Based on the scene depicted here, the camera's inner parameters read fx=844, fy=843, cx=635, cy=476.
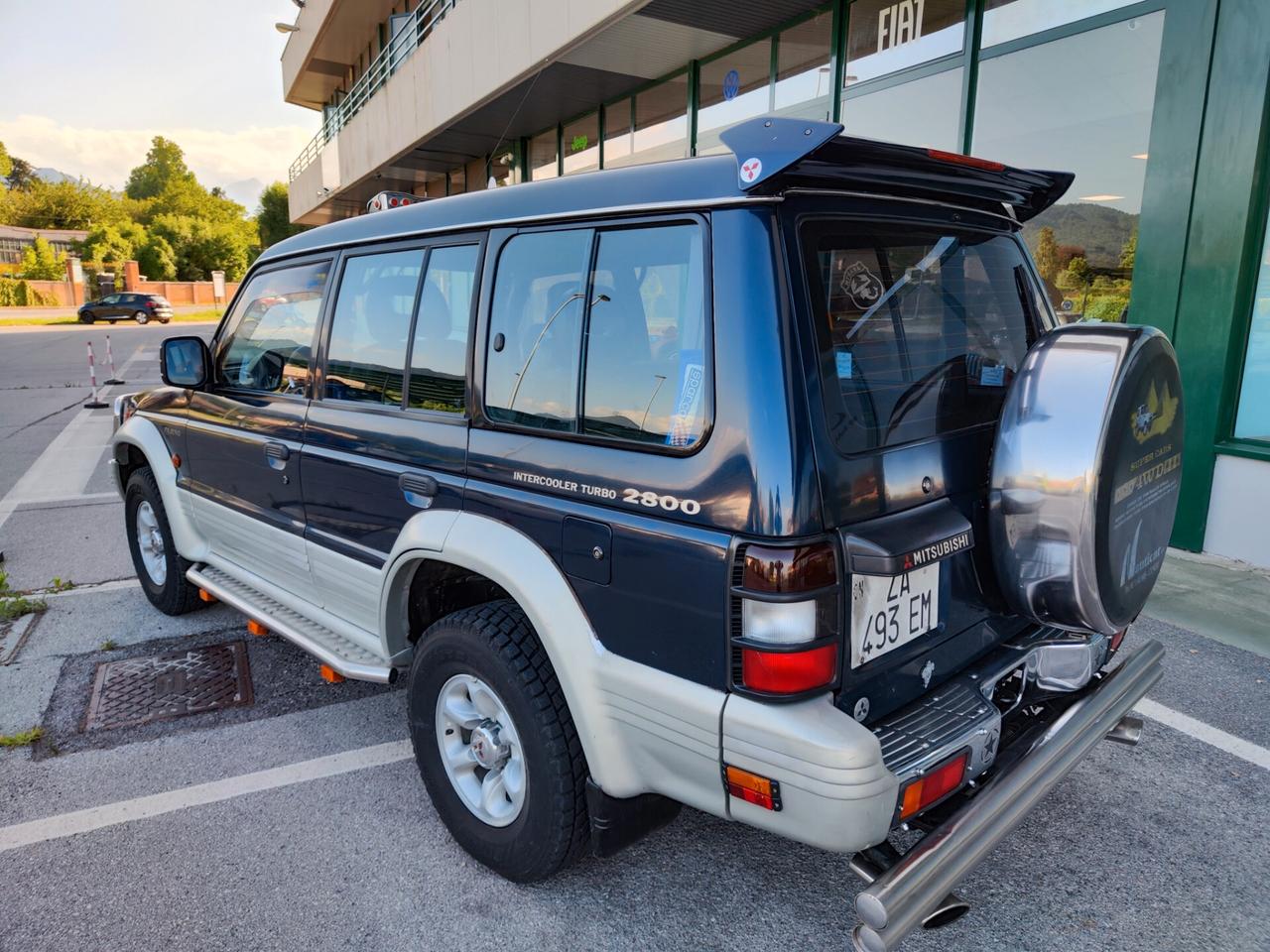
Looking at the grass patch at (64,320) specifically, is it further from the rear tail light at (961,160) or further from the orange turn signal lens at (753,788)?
the orange turn signal lens at (753,788)

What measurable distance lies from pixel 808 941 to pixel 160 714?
2819 mm

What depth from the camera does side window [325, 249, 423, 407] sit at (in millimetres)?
2926

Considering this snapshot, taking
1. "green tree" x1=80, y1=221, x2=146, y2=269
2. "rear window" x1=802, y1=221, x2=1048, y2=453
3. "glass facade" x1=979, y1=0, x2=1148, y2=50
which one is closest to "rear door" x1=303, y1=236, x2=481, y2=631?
"rear window" x1=802, y1=221, x2=1048, y2=453

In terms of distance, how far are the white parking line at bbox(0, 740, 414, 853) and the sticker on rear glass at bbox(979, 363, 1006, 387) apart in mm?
2473

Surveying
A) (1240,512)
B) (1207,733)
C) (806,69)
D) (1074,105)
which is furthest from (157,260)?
(1207,733)

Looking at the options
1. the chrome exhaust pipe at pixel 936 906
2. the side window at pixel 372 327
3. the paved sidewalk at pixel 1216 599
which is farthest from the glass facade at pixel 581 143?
the chrome exhaust pipe at pixel 936 906

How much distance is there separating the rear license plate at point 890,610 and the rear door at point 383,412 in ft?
4.06

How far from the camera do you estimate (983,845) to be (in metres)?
1.96

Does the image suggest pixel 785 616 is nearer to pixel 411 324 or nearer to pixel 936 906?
pixel 936 906

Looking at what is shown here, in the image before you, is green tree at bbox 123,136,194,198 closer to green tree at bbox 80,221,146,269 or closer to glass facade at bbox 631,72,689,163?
green tree at bbox 80,221,146,269

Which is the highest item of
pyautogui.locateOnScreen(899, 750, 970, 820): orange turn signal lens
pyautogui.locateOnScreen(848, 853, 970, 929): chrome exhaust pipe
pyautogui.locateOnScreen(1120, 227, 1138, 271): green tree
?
pyautogui.locateOnScreen(1120, 227, 1138, 271): green tree

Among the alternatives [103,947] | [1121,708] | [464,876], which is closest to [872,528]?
[1121,708]

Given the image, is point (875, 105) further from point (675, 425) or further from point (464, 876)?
point (464, 876)

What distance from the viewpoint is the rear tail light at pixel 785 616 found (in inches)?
71.5
